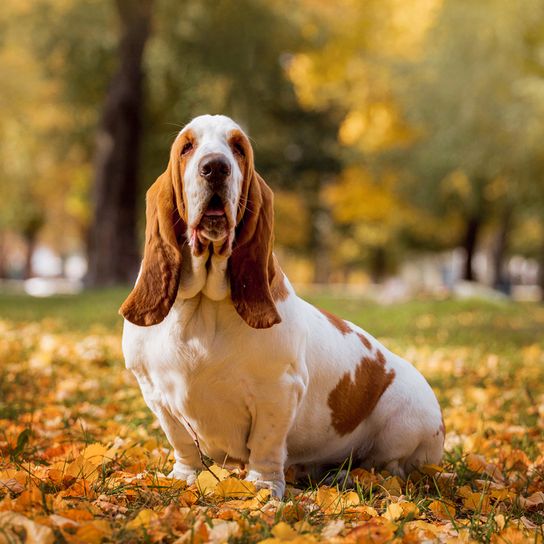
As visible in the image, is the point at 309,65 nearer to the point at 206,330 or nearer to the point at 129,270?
the point at 129,270

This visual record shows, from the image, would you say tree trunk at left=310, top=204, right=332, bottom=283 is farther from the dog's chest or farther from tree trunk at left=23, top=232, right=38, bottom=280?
the dog's chest

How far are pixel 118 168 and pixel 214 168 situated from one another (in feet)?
49.7

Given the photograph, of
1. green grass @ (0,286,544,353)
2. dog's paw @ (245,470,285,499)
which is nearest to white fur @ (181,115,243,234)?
dog's paw @ (245,470,285,499)

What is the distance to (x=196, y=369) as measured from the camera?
2.94 metres

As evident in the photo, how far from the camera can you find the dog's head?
2.83 meters

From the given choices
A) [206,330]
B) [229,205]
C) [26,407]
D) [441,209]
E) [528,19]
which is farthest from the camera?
[441,209]

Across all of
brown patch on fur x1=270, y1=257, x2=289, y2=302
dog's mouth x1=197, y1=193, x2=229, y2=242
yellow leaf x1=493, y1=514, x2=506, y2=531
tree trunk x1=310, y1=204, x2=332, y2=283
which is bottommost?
tree trunk x1=310, y1=204, x2=332, y2=283

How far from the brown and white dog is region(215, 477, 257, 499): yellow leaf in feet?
0.51

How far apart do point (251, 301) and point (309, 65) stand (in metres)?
20.9

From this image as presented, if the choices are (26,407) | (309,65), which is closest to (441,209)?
(309,65)

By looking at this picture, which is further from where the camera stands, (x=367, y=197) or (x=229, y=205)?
(x=367, y=197)

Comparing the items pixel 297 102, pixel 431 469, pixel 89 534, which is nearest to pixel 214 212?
pixel 89 534

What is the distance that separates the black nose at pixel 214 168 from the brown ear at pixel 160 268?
0.26m

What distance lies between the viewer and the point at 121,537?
7.57 feet
